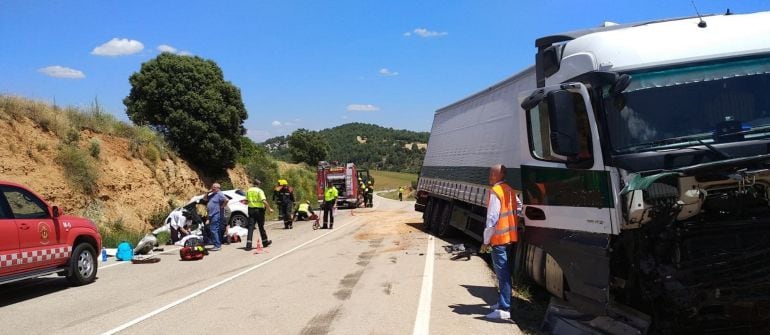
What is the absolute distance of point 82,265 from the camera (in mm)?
10031

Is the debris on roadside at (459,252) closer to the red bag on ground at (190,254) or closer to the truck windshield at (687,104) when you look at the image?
the red bag on ground at (190,254)

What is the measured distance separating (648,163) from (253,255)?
10608 millimetres

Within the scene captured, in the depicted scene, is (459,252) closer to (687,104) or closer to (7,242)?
(687,104)

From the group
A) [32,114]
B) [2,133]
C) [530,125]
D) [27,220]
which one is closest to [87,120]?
[32,114]

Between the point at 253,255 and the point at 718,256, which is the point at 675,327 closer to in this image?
the point at 718,256

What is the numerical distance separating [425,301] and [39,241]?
6.21 meters

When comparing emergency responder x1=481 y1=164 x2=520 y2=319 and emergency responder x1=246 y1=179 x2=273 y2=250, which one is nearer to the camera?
emergency responder x1=481 y1=164 x2=520 y2=319

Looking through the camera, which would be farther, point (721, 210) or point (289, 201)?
point (289, 201)

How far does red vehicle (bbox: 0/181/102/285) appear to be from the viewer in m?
8.43

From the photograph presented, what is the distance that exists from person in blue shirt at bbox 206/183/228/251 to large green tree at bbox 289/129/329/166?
76940 mm

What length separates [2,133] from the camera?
673 inches

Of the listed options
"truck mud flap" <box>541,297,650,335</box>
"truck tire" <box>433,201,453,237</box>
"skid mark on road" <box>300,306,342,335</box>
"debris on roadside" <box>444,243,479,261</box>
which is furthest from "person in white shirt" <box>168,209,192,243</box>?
"truck mud flap" <box>541,297,650,335</box>

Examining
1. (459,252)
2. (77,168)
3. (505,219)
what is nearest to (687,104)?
(505,219)

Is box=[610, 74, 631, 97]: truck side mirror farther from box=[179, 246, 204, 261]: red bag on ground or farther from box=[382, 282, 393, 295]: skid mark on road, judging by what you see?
box=[179, 246, 204, 261]: red bag on ground
